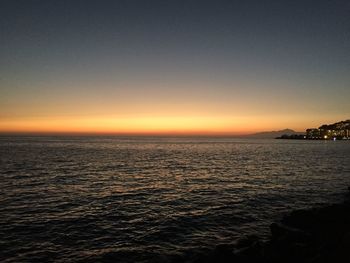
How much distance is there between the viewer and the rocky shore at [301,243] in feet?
45.6

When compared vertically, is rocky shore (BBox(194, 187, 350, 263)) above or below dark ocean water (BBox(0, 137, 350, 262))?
above

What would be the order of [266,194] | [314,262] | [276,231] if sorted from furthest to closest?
[266,194] → [276,231] → [314,262]

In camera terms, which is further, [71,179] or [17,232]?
[71,179]

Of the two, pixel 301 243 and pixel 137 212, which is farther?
pixel 137 212

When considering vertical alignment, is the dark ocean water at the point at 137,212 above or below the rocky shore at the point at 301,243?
below

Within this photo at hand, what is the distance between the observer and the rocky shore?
13.9 m

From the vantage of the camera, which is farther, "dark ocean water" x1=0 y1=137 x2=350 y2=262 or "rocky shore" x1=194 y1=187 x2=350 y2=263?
"dark ocean water" x1=0 y1=137 x2=350 y2=262

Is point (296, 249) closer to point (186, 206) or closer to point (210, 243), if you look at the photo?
point (210, 243)

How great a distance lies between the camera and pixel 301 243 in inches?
666

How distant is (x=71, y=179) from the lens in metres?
44.5

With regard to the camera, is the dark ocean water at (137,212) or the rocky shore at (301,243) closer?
the rocky shore at (301,243)

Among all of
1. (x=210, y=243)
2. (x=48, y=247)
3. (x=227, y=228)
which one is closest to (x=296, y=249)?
(x=210, y=243)

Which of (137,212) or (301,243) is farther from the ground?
(301,243)

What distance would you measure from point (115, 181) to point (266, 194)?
2028 centimetres
